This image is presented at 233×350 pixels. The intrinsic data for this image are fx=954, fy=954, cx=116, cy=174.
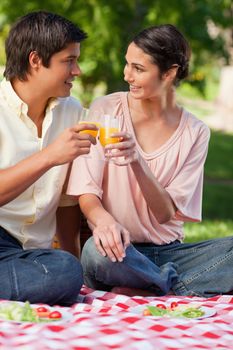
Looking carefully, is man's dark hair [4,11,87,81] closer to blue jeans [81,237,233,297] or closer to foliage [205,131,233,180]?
blue jeans [81,237,233,297]

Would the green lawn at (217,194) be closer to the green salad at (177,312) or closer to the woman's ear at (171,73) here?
the woman's ear at (171,73)

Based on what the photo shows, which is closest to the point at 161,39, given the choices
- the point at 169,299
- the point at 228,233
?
the point at 169,299

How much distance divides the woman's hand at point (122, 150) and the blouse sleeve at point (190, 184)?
545mm

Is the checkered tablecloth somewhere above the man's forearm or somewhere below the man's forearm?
below

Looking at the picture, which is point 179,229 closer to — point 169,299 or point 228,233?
point 169,299

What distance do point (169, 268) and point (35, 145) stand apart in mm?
975

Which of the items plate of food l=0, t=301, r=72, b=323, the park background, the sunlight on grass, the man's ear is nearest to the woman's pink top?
the man's ear

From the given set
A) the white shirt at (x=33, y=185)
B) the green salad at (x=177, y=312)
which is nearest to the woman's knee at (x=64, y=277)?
the white shirt at (x=33, y=185)

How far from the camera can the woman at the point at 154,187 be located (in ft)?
16.0

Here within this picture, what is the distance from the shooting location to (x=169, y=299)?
4.83 metres

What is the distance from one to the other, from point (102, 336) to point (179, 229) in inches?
67.0

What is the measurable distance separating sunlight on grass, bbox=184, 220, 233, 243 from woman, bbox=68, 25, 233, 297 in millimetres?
4851

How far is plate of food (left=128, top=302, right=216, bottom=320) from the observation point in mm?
4266

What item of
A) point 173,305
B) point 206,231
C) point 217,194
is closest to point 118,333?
point 173,305
